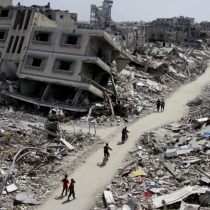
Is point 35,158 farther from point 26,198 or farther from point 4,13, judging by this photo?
point 4,13

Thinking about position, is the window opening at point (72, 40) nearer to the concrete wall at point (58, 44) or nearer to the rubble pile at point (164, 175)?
the concrete wall at point (58, 44)

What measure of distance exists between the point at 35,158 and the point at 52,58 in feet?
38.2

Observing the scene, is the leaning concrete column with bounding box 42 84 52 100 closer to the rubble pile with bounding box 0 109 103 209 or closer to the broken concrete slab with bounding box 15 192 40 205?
the rubble pile with bounding box 0 109 103 209

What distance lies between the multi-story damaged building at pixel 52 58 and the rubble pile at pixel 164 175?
8.20 metres

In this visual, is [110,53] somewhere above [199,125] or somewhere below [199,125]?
above

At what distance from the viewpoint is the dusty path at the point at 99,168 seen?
35.4 feet

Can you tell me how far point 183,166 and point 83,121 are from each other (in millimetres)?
9746

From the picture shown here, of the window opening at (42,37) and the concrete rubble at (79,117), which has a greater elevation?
the window opening at (42,37)

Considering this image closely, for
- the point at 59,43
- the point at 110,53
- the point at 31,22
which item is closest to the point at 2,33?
the point at 31,22

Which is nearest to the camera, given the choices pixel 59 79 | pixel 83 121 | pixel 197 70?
pixel 83 121

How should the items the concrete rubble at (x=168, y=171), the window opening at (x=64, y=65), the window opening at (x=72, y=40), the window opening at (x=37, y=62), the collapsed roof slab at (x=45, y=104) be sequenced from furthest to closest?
the window opening at (x=37, y=62)
the window opening at (x=64, y=65)
the window opening at (x=72, y=40)
the collapsed roof slab at (x=45, y=104)
the concrete rubble at (x=168, y=171)

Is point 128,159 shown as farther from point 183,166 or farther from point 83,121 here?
point 83,121

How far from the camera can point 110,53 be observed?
24656mm

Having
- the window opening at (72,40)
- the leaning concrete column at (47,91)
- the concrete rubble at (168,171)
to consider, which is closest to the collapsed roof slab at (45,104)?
the leaning concrete column at (47,91)
